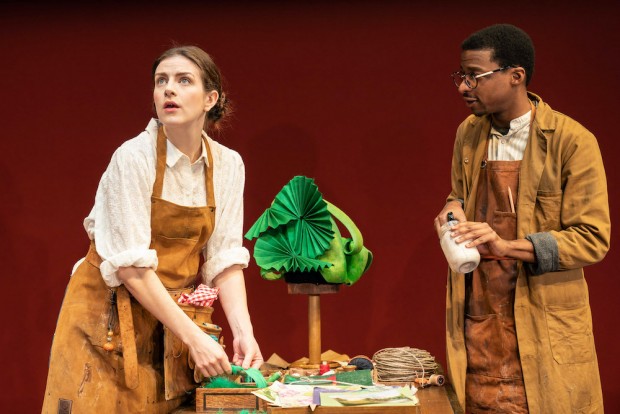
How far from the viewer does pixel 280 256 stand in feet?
9.79

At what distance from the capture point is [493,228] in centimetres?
276

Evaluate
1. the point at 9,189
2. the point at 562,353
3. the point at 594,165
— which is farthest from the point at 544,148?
the point at 9,189

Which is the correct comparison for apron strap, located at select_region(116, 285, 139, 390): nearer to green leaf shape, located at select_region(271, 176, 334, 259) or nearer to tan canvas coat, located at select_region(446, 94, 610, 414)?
green leaf shape, located at select_region(271, 176, 334, 259)

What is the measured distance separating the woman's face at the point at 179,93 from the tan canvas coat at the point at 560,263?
1.01 m

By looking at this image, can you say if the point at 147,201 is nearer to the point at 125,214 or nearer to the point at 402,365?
the point at 125,214

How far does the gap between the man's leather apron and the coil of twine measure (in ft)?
0.46

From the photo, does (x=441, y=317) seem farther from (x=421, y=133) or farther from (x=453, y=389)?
(x=453, y=389)

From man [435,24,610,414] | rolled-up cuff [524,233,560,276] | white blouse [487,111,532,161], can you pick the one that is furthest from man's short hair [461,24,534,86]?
rolled-up cuff [524,233,560,276]

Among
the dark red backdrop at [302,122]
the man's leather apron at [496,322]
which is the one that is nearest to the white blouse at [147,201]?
the man's leather apron at [496,322]

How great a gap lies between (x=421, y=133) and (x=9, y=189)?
1.91 m

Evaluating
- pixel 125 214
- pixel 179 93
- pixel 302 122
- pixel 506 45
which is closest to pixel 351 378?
pixel 125 214

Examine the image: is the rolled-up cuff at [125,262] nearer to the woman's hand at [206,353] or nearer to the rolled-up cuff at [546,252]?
the woman's hand at [206,353]

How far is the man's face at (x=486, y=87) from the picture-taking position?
2746mm

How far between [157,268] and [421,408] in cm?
84
